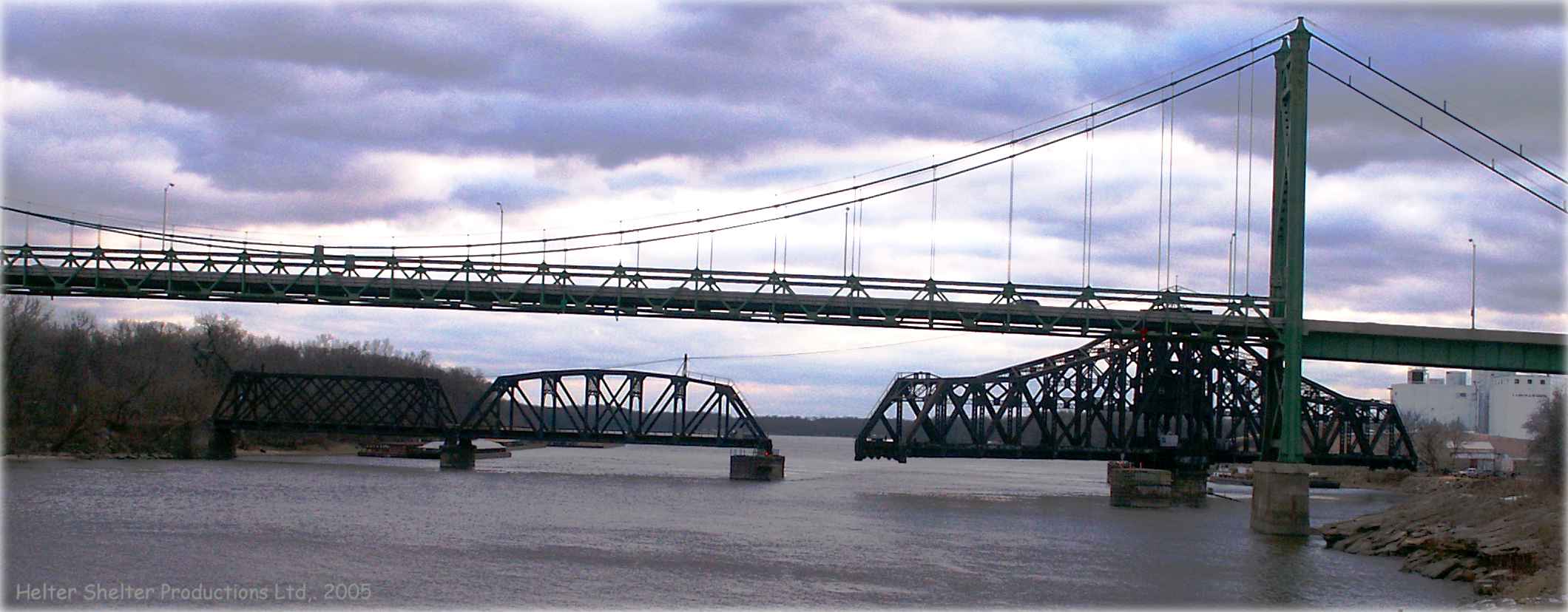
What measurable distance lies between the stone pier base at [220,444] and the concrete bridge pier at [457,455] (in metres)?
19.7

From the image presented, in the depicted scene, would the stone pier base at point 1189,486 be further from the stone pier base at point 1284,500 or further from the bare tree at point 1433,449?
the bare tree at point 1433,449

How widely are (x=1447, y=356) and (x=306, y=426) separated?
95184 mm

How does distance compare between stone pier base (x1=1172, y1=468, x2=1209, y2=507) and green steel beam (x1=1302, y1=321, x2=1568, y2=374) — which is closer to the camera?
green steel beam (x1=1302, y1=321, x2=1568, y2=374)

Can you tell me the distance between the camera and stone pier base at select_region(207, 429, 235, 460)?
13062 cm

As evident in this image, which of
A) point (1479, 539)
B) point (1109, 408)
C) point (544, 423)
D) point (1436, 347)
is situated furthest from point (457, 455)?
point (1479, 539)

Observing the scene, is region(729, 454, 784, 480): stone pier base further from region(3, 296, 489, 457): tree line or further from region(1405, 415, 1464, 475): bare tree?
region(1405, 415, 1464, 475): bare tree

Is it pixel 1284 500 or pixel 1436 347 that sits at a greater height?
pixel 1436 347

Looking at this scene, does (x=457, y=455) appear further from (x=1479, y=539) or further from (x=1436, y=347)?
(x=1479, y=539)

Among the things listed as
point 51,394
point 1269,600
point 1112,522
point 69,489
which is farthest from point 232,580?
point 51,394

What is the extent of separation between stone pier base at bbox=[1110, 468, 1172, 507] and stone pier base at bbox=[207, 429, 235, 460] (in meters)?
79.1

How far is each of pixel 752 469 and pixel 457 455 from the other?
88.6 feet

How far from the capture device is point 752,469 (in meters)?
124

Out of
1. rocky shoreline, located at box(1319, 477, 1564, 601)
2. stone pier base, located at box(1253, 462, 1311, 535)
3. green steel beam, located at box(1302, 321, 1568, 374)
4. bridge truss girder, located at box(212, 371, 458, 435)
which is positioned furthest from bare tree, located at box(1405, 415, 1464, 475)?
bridge truss girder, located at box(212, 371, 458, 435)

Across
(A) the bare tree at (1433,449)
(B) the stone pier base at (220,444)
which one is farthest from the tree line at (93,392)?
(A) the bare tree at (1433,449)
